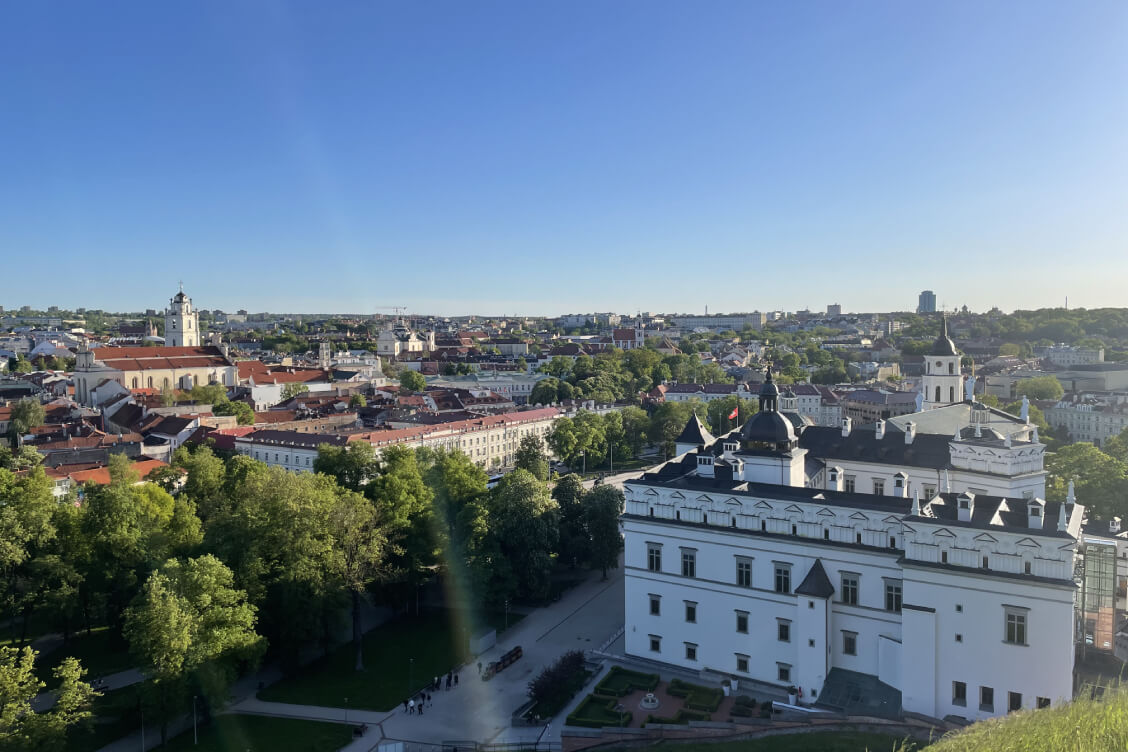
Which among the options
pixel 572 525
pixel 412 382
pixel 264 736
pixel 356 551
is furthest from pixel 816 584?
pixel 412 382

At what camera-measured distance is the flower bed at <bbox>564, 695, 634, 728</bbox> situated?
84.5 feet

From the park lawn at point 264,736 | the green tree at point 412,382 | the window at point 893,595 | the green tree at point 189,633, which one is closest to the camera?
the green tree at point 189,633

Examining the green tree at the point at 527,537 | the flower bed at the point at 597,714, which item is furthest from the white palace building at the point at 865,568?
the green tree at the point at 527,537

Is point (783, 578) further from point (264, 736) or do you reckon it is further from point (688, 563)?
point (264, 736)

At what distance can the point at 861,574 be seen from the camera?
89.3 ft

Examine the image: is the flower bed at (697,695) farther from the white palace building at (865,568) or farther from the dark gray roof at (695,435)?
the dark gray roof at (695,435)

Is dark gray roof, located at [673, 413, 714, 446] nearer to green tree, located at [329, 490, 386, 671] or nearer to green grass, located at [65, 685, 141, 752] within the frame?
green tree, located at [329, 490, 386, 671]

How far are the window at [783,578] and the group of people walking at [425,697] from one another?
12568 mm

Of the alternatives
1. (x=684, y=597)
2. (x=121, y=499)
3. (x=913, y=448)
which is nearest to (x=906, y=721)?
(x=684, y=597)

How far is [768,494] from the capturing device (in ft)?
95.2

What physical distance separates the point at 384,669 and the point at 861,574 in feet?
60.7

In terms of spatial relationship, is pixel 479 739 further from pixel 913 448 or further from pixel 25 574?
pixel 913 448

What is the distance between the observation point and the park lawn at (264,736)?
2569 cm

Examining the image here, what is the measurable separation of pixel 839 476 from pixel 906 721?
11.6 metres
